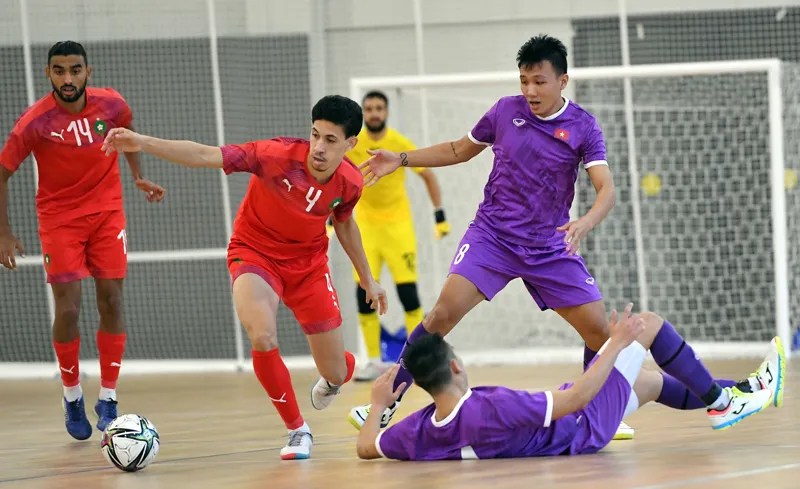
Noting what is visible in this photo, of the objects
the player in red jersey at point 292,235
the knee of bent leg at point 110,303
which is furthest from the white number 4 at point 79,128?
the player in red jersey at point 292,235

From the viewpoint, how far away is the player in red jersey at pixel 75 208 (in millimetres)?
6426

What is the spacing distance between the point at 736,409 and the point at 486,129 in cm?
184

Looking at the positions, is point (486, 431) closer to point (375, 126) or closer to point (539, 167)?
point (539, 167)

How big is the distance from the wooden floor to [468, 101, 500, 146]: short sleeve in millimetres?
1655

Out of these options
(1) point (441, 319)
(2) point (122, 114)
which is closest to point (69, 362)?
(2) point (122, 114)

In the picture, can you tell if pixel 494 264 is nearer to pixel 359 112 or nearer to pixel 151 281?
pixel 359 112

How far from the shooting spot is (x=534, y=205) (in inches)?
225

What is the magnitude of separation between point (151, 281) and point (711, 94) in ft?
19.7

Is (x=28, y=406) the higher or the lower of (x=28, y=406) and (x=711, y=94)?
the lower

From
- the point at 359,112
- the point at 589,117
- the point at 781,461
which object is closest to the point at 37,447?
the point at 359,112

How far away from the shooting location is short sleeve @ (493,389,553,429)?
14.7ft

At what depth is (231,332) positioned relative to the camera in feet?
40.5

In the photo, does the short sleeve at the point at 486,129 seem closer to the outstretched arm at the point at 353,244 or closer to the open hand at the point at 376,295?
the outstretched arm at the point at 353,244

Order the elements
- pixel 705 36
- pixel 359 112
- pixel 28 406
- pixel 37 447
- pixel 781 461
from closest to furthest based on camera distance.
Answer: pixel 781 461 → pixel 359 112 → pixel 37 447 → pixel 28 406 → pixel 705 36
